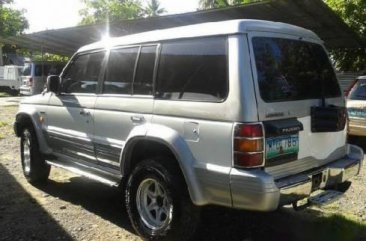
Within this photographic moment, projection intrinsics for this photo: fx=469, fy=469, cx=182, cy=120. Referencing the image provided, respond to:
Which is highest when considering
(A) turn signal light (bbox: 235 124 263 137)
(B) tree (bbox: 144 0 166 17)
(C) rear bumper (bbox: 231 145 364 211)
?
(B) tree (bbox: 144 0 166 17)

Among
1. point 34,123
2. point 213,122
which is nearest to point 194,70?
point 213,122

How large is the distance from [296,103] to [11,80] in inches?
1064

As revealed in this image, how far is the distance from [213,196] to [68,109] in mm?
2601

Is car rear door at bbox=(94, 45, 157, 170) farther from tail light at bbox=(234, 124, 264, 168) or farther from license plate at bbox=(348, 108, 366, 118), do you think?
license plate at bbox=(348, 108, 366, 118)

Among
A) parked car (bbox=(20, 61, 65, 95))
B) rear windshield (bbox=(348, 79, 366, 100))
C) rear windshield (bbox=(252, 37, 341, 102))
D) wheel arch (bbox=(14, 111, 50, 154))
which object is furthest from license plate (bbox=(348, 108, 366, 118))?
parked car (bbox=(20, 61, 65, 95))

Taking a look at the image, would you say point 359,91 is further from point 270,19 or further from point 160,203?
point 160,203

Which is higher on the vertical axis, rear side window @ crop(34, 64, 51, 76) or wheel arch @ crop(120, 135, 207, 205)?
rear side window @ crop(34, 64, 51, 76)

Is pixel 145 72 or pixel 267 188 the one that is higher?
pixel 145 72

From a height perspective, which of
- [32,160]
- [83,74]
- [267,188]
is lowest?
[32,160]

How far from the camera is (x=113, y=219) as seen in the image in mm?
5289

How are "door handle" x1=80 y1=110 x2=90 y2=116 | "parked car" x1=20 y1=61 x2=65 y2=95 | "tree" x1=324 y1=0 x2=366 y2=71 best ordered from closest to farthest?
"door handle" x1=80 y1=110 x2=90 y2=116, "tree" x1=324 y1=0 x2=366 y2=71, "parked car" x1=20 y1=61 x2=65 y2=95

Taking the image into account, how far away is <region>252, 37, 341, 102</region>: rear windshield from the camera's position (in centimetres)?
386

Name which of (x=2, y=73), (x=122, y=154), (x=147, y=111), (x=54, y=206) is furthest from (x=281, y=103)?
(x=2, y=73)

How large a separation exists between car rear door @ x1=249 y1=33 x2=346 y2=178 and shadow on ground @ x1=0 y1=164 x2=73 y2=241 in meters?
2.36
